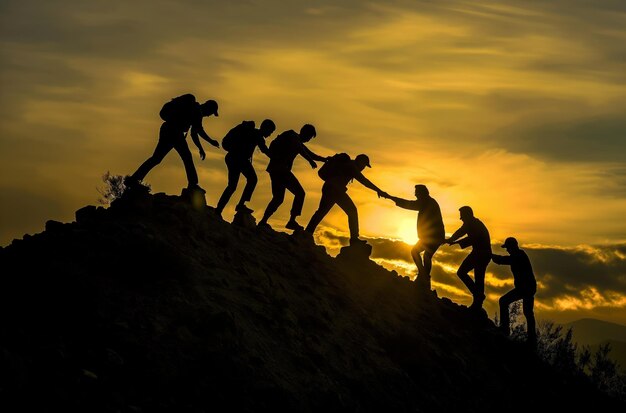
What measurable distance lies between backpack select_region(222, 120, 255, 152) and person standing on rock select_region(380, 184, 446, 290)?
4230mm

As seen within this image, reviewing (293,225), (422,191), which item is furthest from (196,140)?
(422,191)

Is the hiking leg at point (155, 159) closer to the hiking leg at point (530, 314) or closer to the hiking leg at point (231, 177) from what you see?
the hiking leg at point (231, 177)

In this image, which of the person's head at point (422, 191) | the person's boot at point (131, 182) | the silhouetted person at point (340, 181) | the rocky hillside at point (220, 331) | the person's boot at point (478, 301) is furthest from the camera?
the person's boot at point (478, 301)

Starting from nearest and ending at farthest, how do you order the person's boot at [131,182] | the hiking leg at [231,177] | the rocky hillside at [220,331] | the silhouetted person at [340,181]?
the rocky hillside at [220,331] < the person's boot at [131,182] < the hiking leg at [231,177] < the silhouetted person at [340,181]

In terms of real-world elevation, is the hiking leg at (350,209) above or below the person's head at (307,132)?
below

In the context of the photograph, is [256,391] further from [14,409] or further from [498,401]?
[498,401]

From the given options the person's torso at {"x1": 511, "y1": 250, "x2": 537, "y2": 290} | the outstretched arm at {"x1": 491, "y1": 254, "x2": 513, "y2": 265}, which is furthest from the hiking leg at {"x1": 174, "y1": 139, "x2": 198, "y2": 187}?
the person's torso at {"x1": 511, "y1": 250, "x2": 537, "y2": 290}

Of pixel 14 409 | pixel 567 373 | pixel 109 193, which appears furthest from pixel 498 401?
pixel 109 193

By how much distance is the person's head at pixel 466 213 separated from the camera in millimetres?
22625

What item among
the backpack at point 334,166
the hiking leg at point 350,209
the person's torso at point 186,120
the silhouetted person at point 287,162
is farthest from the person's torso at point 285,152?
the person's torso at point 186,120

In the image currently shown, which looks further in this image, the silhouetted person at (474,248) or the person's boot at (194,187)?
the silhouetted person at (474,248)

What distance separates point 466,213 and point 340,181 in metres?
3.35

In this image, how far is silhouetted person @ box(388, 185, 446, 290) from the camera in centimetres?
2214

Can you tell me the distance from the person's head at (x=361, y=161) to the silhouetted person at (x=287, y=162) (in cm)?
116
